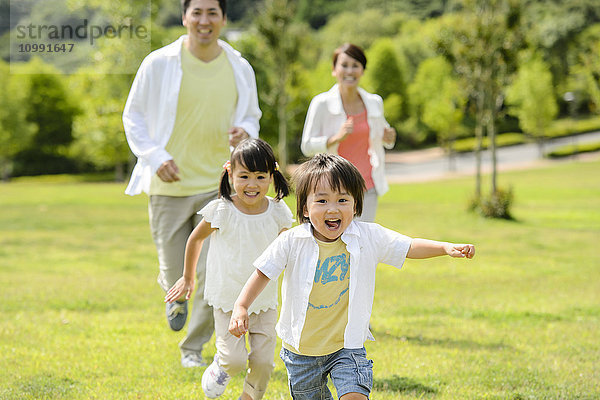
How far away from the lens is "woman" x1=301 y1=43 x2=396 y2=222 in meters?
6.57

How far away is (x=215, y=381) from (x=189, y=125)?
2.02m

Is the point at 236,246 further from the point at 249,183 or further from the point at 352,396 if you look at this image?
the point at 352,396

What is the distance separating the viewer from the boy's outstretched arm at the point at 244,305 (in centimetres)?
335

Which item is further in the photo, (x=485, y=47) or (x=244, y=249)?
(x=485, y=47)

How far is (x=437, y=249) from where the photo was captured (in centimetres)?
340

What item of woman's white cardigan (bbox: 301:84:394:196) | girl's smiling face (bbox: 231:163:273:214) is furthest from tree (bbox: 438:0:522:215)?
girl's smiling face (bbox: 231:163:273:214)

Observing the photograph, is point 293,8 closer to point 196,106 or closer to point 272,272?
point 196,106

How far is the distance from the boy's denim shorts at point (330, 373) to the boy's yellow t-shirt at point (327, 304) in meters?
0.06

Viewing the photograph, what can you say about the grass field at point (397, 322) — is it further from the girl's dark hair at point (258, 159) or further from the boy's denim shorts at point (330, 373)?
the girl's dark hair at point (258, 159)

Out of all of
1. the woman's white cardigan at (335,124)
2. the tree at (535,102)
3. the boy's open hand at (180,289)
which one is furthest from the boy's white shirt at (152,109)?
the tree at (535,102)

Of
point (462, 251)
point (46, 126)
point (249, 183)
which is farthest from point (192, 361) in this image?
point (46, 126)

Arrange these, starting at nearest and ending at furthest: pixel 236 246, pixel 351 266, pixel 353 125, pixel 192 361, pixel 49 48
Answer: pixel 351 266 < pixel 236 246 < pixel 192 361 < pixel 353 125 < pixel 49 48

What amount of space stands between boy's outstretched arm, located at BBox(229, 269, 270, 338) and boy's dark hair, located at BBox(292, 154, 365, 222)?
385 millimetres

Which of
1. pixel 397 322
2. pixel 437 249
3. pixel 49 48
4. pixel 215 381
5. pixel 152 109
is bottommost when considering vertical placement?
pixel 397 322
